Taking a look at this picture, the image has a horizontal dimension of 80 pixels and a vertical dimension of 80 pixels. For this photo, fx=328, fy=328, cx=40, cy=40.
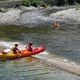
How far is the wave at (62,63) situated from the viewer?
28.0 m

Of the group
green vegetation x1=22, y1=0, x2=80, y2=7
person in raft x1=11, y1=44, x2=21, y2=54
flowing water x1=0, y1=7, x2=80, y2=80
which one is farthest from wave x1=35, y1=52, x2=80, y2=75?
green vegetation x1=22, y1=0, x2=80, y2=7

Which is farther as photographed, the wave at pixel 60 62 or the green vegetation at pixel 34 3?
the green vegetation at pixel 34 3

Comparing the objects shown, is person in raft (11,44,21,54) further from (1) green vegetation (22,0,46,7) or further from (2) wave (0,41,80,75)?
(1) green vegetation (22,0,46,7)

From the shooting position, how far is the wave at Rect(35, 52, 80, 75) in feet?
92.0

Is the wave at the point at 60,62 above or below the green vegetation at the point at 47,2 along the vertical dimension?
below

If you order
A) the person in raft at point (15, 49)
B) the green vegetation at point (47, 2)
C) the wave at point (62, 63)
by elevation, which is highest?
the green vegetation at point (47, 2)

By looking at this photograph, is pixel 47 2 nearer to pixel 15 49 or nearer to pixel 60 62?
pixel 15 49

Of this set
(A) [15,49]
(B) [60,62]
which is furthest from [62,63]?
(A) [15,49]

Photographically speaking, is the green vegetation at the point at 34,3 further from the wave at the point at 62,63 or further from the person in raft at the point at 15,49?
the person in raft at the point at 15,49

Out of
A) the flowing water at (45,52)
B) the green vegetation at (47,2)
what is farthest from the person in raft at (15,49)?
the green vegetation at (47,2)

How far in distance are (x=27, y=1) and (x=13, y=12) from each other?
381 inches

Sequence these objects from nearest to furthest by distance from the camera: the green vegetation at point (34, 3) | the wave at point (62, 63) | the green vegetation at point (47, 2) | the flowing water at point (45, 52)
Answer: the flowing water at point (45, 52) → the wave at point (62, 63) → the green vegetation at point (34, 3) → the green vegetation at point (47, 2)

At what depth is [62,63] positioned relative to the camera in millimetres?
30062

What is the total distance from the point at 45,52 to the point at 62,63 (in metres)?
5.10
